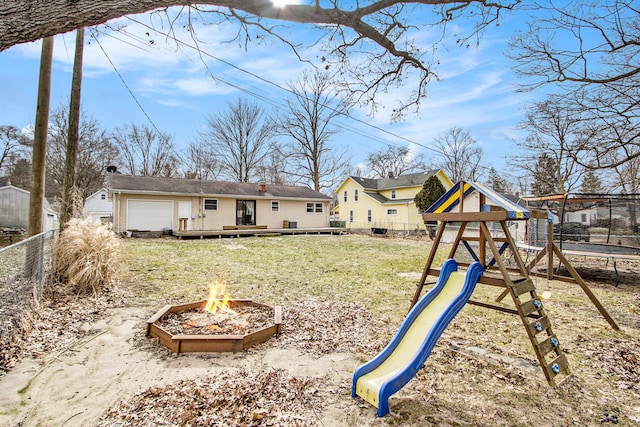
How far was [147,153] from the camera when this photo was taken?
32.3 m

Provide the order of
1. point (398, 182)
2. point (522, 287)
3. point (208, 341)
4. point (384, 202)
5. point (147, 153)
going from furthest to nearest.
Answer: point (147, 153), point (398, 182), point (384, 202), point (208, 341), point (522, 287)

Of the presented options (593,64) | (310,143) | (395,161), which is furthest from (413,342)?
(395,161)

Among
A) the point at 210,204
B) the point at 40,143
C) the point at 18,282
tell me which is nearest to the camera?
the point at 18,282

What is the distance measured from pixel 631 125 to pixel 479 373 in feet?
24.2

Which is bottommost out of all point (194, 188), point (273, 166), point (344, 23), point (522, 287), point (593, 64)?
point (522, 287)

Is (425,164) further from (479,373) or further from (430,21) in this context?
(479,373)

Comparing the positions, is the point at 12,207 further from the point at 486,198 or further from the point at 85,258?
the point at 486,198

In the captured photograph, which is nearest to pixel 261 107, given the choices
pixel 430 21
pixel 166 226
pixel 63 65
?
pixel 166 226

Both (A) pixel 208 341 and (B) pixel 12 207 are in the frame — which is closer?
(A) pixel 208 341

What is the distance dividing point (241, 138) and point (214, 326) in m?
29.5

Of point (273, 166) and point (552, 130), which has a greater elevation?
point (273, 166)

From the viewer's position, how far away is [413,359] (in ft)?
8.01

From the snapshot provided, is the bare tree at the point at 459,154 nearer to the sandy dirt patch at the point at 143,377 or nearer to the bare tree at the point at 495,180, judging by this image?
the bare tree at the point at 495,180

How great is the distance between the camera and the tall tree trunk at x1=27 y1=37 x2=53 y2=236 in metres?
5.21
